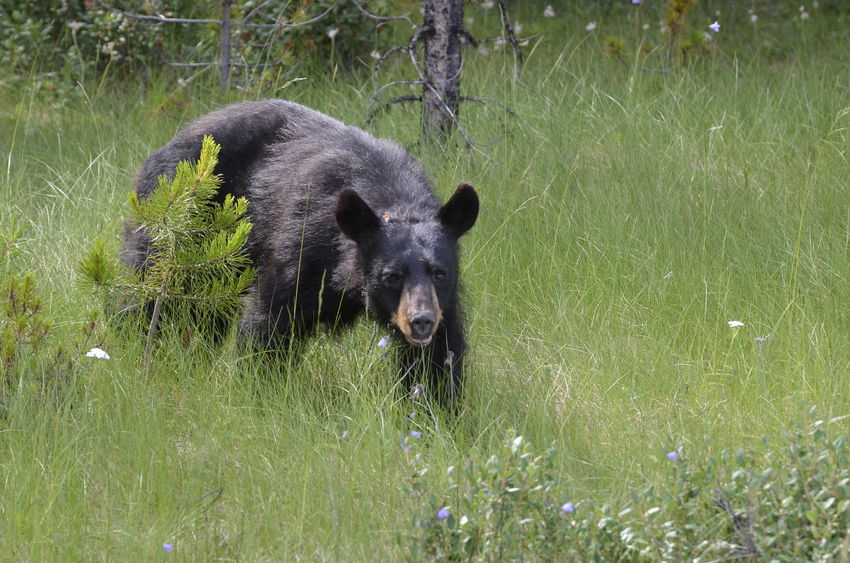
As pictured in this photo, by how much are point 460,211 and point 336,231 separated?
0.55m

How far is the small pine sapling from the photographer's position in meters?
4.08

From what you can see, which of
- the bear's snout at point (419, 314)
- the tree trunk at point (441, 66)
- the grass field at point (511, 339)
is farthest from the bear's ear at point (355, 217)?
the tree trunk at point (441, 66)

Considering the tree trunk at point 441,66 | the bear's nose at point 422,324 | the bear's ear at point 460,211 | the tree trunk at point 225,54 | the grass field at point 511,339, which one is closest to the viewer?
the grass field at point 511,339

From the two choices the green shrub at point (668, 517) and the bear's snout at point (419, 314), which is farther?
the bear's snout at point (419, 314)

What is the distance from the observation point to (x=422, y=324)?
13.2 ft

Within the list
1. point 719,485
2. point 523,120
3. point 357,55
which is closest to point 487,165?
point 523,120

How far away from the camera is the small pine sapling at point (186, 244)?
161 inches

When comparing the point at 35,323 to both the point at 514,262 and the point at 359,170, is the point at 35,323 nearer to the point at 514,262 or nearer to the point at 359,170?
the point at 359,170

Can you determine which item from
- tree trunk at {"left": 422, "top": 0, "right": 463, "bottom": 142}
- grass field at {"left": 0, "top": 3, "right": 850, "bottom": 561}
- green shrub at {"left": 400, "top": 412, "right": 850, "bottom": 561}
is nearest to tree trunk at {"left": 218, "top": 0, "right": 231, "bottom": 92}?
grass field at {"left": 0, "top": 3, "right": 850, "bottom": 561}

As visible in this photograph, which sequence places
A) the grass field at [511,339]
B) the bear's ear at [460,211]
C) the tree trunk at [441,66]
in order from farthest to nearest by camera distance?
the tree trunk at [441,66] < the bear's ear at [460,211] < the grass field at [511,339]

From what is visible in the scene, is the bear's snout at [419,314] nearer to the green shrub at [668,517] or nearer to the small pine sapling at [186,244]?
the small pine sapling at [186,244]

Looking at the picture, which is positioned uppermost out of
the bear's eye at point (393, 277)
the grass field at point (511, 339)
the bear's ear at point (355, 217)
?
the bear's ear at point (355, 217)

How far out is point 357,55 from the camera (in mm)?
8688

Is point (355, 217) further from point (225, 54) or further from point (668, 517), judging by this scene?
point (225, 54)
